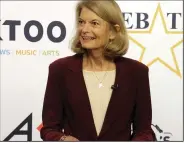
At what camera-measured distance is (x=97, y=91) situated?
1279mm

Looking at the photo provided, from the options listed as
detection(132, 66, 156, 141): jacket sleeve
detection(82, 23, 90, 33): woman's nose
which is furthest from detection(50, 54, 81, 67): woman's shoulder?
detection(132, 66, 156, 141): jacket sleeve

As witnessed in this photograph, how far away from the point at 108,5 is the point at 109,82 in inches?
11.7

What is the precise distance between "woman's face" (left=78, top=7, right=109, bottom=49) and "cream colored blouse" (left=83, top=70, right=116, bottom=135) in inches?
4.8

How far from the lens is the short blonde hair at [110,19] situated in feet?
4.02

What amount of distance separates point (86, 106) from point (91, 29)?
29cm

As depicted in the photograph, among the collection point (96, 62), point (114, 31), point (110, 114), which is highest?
point (114, 31)

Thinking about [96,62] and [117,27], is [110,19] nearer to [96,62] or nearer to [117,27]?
[117,27]

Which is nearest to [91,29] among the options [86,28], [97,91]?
[86,28]

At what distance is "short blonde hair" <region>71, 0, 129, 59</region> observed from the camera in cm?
123

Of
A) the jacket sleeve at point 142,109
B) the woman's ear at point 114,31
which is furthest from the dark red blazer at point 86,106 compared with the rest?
the woman's ear at point 114,31

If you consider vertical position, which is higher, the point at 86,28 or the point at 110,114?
the point at 86,28

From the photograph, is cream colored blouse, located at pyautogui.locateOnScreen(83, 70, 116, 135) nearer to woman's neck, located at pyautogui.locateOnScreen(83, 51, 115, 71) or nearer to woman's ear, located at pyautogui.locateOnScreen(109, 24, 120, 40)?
woman's neck, located at pyautogui.locateOnScreen(83, 51, 115, 71)

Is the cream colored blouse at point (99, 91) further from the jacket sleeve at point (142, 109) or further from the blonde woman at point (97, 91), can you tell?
the jacket sleeve at point (142, 109)

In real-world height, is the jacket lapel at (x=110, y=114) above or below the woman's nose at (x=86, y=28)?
below
